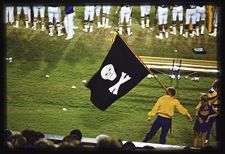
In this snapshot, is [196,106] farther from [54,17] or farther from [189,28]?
[54,17]

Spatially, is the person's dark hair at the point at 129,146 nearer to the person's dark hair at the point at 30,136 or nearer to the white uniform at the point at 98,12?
the person's dark hair at the point at 30,136

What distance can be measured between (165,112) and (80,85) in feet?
3.54

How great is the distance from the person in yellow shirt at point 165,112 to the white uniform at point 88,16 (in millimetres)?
1223

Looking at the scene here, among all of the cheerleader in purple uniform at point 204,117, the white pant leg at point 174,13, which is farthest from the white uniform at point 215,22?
the cheerleader in purple uniform at point 204,117

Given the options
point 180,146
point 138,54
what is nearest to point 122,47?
point 138,54

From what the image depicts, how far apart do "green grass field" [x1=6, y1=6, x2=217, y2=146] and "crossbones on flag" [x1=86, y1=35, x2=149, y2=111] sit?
70 mm

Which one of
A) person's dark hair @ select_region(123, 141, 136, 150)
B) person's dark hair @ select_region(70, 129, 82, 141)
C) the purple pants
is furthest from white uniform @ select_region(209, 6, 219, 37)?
person's dark hair @ select_region(70, 129, 82, 141)

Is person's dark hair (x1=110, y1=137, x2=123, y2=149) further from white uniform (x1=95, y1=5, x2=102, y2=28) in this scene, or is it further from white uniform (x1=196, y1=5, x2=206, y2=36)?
white uniform (x1=196, y1=5, x2=206, y2=36)

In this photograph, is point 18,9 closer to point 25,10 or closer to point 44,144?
point 25,10

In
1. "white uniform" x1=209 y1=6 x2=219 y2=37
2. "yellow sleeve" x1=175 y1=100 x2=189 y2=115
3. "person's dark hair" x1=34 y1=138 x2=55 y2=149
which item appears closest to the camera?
"person's dark hair" x1=34 y1=138 x2=55 y2=149

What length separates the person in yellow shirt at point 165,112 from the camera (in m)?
5.61

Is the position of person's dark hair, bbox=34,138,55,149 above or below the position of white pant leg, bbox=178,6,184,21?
below

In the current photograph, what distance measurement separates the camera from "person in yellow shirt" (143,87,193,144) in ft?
18.4

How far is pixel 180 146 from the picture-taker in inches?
222
